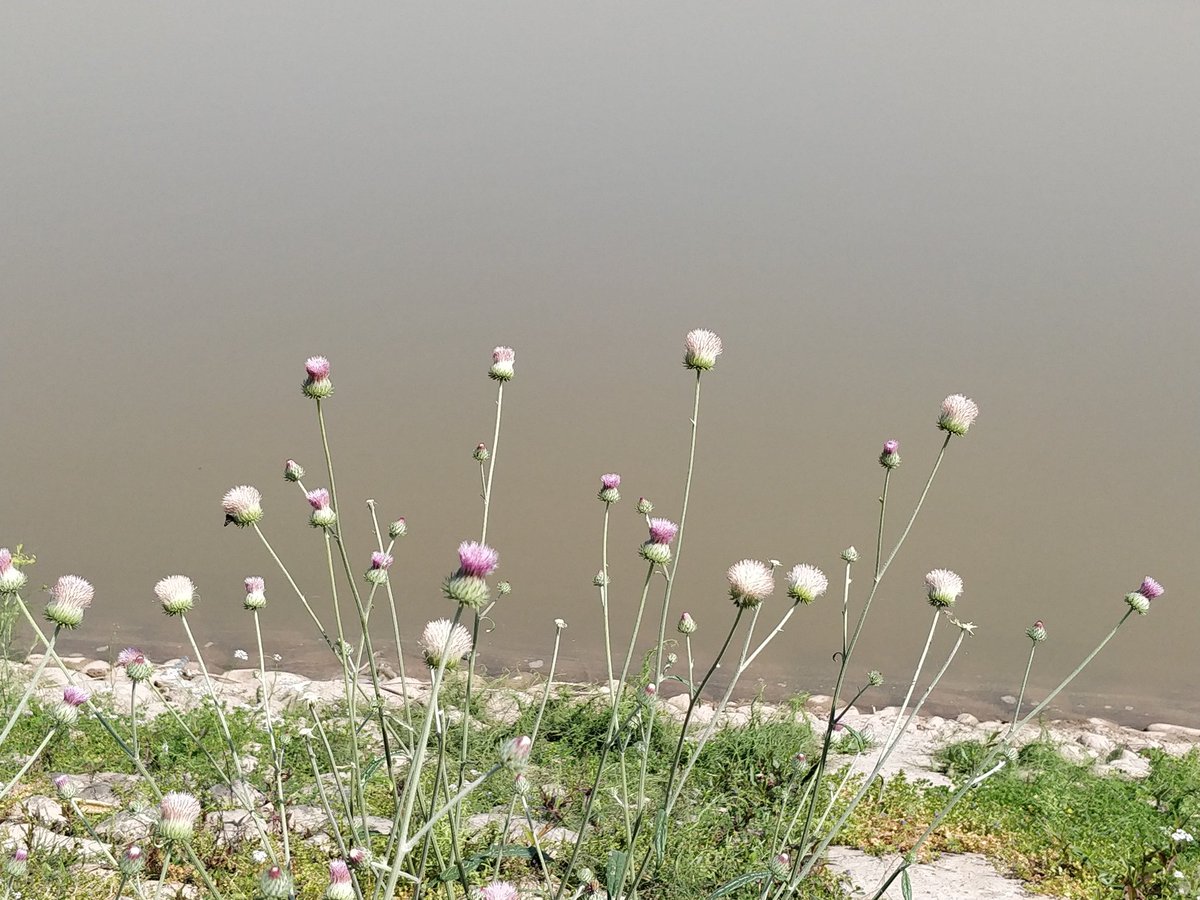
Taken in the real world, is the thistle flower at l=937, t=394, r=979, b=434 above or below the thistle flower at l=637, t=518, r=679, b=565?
above

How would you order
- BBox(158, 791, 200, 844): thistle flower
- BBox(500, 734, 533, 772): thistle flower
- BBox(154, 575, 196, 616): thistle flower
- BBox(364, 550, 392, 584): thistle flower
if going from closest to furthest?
1. BBox(500, 734, 533, 772): thistle flower
2. BBox(158, 791, 200, 844): thistle flower
3. BBox(154, 575, 196, 616): thistle flower
4. BBox(364, 550, 392, 584): thistle flower

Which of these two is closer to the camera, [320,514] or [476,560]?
[476,560]

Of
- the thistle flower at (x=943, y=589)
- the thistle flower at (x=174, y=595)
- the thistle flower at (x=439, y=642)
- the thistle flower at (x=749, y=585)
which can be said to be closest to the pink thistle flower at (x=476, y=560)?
the thistle flower at (x=439, y=642)

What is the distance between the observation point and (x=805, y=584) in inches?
86.5

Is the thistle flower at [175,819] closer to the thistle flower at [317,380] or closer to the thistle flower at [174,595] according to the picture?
the thistle flower at [174,595]

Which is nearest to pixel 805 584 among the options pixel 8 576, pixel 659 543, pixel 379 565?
pixel 659 543

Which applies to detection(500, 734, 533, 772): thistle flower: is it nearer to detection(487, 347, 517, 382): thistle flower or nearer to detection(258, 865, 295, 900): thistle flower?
detection(258, 865, 295, 900): thistle flower

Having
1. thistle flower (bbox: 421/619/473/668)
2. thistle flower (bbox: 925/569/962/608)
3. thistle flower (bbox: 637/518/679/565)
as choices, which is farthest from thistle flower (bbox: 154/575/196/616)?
thistle flower (bbox: 925/569/962/608)

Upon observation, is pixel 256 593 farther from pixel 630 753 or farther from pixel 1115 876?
pixel 1115 876

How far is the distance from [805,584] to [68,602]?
1642 mm

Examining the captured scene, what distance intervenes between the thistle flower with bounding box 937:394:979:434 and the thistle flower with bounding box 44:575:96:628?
7.15 feet

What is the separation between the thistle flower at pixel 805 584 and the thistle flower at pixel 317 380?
1.32 metres

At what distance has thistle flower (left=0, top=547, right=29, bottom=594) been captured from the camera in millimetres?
1853

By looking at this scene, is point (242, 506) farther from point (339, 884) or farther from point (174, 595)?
point (339, 884)
